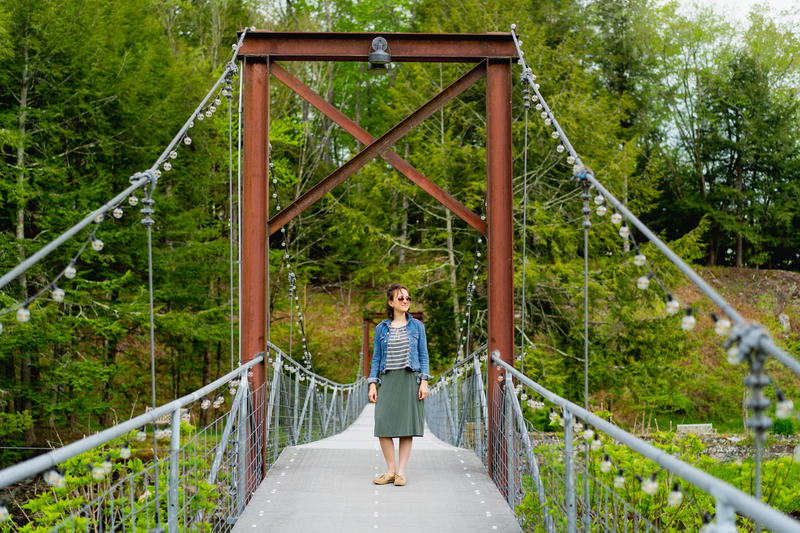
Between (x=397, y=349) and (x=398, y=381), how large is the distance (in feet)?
0.50

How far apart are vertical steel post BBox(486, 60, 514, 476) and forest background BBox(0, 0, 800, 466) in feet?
19.5

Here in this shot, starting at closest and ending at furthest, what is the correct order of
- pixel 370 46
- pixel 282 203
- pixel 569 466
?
pixel 569 466
pixel 370 46
pixel 282 203

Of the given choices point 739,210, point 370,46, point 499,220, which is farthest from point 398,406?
point 739,210

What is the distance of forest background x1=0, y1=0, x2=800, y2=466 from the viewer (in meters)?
12.3

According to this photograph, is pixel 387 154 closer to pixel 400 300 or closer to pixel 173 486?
pixel 400 300

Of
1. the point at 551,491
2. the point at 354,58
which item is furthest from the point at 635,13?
the point at 551,491

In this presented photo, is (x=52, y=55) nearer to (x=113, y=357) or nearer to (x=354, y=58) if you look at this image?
(x=113, y=357)

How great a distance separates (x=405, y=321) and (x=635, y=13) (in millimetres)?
21415

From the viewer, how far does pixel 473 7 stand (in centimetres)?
1457

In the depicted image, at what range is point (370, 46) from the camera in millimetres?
5059

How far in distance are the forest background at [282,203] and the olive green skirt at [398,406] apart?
6582mm

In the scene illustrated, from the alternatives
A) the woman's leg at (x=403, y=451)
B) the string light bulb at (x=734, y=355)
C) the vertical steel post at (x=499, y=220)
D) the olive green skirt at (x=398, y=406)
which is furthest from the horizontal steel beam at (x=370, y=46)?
the string light bulb at (x=734, y=355)

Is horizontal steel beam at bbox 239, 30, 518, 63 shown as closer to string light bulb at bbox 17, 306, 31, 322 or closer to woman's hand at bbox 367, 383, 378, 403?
woman's hand at bbox 367, 383, 378, 403

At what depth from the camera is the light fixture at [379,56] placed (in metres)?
4.89
